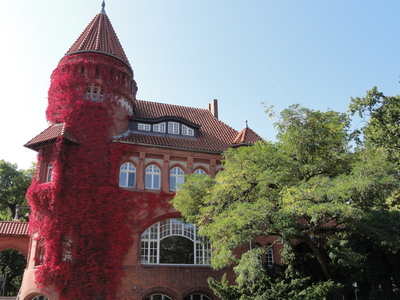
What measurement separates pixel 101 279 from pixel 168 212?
206 inches

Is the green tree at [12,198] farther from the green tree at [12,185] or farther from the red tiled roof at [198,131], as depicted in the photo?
the red tiled roof at [198,131]

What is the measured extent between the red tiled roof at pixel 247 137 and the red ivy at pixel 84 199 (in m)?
6.73

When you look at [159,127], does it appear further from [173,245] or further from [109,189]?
[173,245]

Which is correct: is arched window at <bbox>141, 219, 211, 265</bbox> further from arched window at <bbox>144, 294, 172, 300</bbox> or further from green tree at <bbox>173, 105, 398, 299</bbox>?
green tree at <bbox>173, 105, 398, 299</bbox>

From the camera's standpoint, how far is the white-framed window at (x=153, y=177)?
23.1 metres

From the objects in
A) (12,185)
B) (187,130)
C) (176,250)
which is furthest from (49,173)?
(12,185)

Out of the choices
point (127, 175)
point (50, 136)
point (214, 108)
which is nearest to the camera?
point (50, 136)

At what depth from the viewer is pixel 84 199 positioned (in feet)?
67.8

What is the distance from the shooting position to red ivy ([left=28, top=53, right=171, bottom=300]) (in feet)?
63.7

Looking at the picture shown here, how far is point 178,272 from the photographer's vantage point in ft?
69.6

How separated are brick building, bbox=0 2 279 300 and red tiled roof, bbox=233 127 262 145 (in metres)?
0.12

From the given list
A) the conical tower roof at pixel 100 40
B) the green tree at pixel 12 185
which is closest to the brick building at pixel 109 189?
the conical tower roof at pixel 100 40

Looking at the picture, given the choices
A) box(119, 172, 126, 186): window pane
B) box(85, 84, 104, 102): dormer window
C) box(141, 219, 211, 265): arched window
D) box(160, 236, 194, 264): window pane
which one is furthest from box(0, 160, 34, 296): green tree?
box(160, 236, 194, 264): window pane

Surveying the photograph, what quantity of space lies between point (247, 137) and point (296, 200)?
479 inches
